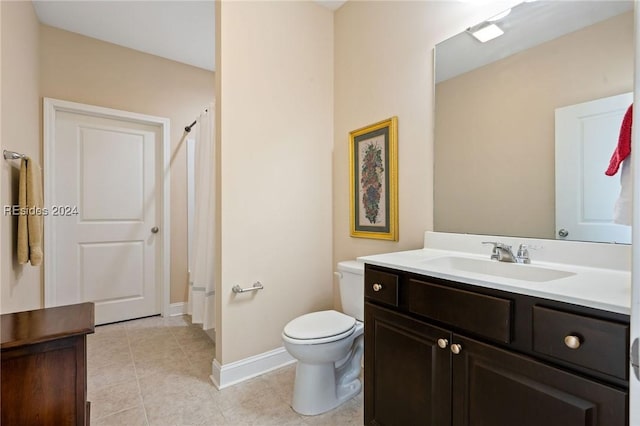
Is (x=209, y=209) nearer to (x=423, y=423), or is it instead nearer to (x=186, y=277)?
(x=186, y=277)

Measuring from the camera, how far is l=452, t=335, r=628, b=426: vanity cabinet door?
2.52 ft

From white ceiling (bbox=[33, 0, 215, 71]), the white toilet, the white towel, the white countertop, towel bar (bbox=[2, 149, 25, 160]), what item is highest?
white ceiling (bbox=[33, 0, 215, 71])

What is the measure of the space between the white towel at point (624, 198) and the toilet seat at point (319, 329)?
1248 mm

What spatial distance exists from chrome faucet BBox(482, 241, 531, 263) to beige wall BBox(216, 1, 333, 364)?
132 cm

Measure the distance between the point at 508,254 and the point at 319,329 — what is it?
100 centimetres

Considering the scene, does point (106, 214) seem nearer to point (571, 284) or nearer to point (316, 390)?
point (316, 390)

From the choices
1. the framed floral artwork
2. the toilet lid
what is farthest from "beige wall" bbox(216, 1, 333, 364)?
the toilet lid

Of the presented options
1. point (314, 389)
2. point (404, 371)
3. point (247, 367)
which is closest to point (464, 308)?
point (404, 371)

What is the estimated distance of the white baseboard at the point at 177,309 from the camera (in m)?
3.16

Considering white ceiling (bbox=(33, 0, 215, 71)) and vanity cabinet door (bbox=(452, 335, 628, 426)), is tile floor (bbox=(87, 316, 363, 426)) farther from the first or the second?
white ceiling (bbox=(33, 0, 215, 71))

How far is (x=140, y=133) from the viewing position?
3066mm

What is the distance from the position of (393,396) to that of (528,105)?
1411 mm

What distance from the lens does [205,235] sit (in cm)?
240

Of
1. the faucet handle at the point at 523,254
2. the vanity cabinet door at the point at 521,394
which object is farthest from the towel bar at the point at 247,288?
the faucet handle at the point at 523,254
